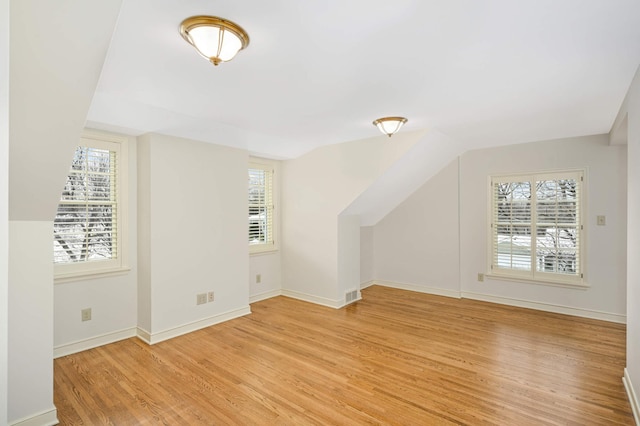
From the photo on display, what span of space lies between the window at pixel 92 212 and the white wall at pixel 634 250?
4.58m

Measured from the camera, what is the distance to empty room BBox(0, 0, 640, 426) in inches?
69.6

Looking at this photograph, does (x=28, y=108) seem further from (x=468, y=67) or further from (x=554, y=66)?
(x=554, y=66)

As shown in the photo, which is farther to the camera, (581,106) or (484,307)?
(484,307)

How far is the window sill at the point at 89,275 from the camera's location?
10.8 feet

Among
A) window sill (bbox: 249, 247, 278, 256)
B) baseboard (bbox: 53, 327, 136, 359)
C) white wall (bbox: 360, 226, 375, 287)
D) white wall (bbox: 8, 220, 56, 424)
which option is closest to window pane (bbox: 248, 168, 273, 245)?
window sill (bbox: 249, 247, 278, 256)

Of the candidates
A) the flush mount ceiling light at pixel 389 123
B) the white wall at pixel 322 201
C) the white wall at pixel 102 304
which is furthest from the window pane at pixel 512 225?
the white wall at pixel 102 304

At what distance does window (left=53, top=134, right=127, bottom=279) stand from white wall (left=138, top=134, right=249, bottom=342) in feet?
0.74

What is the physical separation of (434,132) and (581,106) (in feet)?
4.62

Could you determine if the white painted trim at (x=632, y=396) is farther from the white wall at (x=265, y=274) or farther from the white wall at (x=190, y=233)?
the white wall at (x=265, y=274)

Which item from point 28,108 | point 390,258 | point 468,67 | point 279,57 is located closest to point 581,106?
point 468,67

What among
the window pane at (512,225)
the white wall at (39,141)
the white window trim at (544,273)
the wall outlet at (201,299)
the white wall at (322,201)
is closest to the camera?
the white wall at (39,141)

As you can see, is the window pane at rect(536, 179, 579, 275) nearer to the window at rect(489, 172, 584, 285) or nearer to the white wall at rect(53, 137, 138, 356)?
the window at rect(489, 172, 584, 285)

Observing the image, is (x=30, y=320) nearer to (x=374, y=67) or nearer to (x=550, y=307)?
(x=374, y=67)

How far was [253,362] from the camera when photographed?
126 inches
